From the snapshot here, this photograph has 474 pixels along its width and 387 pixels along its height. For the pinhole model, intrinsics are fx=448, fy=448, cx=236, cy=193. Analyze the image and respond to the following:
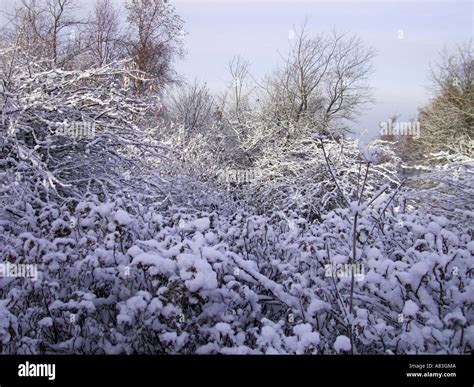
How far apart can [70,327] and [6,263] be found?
59cm

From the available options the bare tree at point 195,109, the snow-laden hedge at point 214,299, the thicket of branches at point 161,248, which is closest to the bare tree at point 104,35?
the thicket of branches at point 161,248

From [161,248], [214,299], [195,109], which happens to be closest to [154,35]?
[161,248]

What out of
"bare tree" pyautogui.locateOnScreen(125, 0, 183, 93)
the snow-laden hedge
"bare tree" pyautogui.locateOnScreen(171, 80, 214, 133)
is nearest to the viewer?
the snow-laden hedge

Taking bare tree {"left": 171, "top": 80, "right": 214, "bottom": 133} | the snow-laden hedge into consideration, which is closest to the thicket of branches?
the snow-laden hedge

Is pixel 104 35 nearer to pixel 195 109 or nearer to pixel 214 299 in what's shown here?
pixel 214 299

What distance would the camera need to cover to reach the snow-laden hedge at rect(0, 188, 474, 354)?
6.57ft

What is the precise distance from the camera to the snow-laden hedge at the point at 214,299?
78.8 inches

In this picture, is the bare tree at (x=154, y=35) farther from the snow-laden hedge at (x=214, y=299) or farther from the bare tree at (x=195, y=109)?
the bare tree at (x=195, y=109)

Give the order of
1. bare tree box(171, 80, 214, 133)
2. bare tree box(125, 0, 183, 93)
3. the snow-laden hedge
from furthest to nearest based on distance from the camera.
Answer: bare tree box(171, 80, 214, 133) → bare tree box(125, 0, 183, 93) → the snow-laden hedge

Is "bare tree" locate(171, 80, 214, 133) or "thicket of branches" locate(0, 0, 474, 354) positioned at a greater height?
"bare tree" locate(171, 80, 214, 133)

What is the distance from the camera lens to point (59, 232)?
110 inches

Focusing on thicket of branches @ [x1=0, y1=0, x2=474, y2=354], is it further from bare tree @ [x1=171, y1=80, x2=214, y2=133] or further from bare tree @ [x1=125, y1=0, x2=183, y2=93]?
bare tree @ [x1=171, y1=80, x2=214, y2=133]

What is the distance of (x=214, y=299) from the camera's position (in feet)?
6.95
